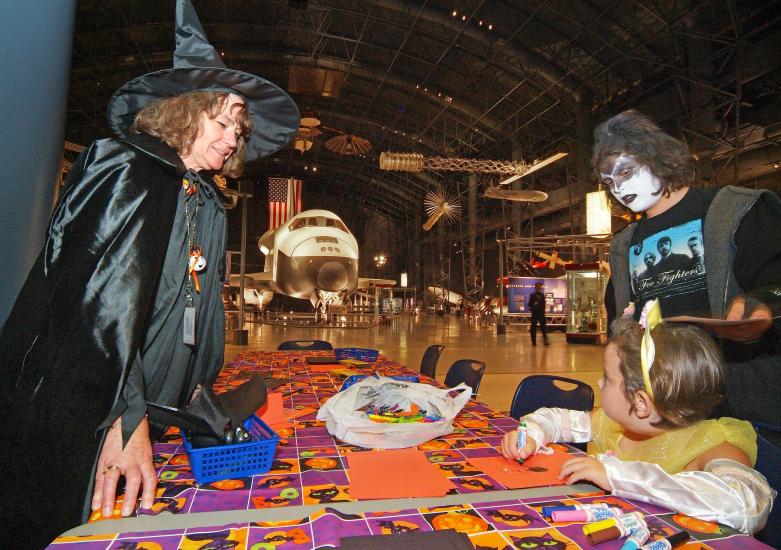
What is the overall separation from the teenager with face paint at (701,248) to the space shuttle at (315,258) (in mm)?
11268

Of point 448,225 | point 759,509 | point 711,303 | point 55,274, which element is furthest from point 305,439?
point 448,225

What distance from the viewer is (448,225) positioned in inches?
1248

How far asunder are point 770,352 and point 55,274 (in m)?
2.10

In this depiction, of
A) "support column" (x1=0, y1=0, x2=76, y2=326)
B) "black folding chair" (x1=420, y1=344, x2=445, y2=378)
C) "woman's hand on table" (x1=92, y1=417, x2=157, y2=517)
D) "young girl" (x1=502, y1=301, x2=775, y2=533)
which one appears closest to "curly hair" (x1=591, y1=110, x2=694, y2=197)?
"young girl" (x1=502, y1=301, x2=775, y2=533)

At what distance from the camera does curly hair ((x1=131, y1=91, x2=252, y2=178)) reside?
1.45 m

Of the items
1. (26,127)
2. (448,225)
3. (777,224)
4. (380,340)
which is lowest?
(380,340)

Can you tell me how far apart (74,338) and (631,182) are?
73.9 inches

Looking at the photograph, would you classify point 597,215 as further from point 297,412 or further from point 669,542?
point 669,542

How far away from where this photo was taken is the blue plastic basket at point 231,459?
1.06m

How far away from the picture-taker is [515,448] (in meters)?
1.27

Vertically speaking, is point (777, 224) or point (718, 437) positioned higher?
point (777, 224)

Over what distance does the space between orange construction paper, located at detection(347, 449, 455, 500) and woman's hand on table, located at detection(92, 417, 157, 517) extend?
453mm

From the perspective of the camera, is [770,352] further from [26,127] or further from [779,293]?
[26,127]

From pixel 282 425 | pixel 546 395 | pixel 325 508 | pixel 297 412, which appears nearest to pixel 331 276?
pixel 546 395
